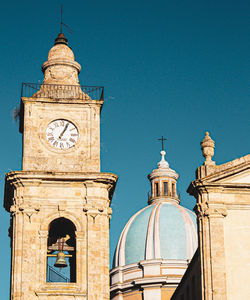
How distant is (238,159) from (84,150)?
657cm

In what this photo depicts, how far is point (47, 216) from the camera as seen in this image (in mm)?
39094

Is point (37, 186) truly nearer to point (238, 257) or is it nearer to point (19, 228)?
point (19, 228)

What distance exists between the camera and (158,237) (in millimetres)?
63344

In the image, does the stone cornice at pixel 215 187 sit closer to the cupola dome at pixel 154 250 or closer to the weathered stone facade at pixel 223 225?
the weathered stone facade at pixel 223 225

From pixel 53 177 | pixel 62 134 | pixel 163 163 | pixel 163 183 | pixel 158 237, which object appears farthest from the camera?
pixel 163 163

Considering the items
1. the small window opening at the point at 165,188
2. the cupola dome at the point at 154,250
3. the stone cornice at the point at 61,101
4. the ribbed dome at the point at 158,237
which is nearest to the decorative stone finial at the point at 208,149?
the stone cornice at the point at 61,101

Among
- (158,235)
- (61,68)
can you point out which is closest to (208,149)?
(61,68)

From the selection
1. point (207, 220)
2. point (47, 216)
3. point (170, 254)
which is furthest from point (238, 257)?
point (170, 254)

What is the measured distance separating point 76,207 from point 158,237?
24630mm

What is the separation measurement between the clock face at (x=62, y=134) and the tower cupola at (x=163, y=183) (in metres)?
27.7

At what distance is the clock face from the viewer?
134 ft

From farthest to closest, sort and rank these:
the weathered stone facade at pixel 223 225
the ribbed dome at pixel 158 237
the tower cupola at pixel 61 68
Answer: the ribbed dome at pixel 158 237
the tower cupola at pixel 61 68
the weathered stone facade at pixel 223 225

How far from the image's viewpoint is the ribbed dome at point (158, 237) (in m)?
62.8

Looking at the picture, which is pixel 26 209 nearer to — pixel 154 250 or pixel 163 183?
pixel 154 250
